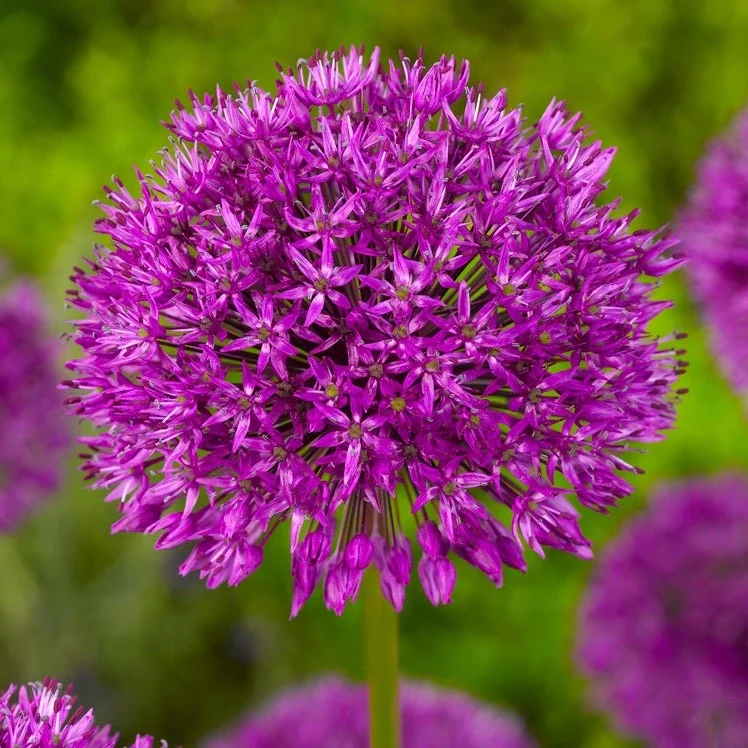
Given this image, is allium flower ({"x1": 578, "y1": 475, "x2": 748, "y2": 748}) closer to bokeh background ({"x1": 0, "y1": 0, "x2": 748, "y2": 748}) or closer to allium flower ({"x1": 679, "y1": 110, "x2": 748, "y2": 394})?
bokeh background ({"x1": 0, "y1": 0, "x2": 748, "y2": 748})

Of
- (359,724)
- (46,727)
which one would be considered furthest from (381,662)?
(359,724)

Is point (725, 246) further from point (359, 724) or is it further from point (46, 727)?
point (46, 727)

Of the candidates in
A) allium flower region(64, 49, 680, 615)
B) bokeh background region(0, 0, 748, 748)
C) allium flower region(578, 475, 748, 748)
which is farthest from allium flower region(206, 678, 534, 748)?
allium flower region(64, 49, 680, 615)

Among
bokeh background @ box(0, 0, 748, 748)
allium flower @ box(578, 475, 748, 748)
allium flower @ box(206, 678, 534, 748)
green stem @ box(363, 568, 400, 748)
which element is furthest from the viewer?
bokeh background @ box(0, 0, 748, 748)

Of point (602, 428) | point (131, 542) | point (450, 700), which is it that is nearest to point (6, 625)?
point (131, 542)

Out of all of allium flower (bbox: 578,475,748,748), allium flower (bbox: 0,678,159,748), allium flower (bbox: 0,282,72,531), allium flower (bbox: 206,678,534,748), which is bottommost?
allium flower (bbox: 0,678,159,748)

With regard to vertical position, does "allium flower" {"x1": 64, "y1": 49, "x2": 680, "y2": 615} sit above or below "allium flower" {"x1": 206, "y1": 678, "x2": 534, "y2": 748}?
above

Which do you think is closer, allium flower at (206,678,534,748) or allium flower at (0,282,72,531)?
allium flower at (206,678,534,748)

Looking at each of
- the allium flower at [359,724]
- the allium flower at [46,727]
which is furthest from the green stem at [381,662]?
the allium flower at [359,724]

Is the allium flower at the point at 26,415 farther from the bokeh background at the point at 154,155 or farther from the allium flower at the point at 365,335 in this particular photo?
the allium flower at the point at 365,335
